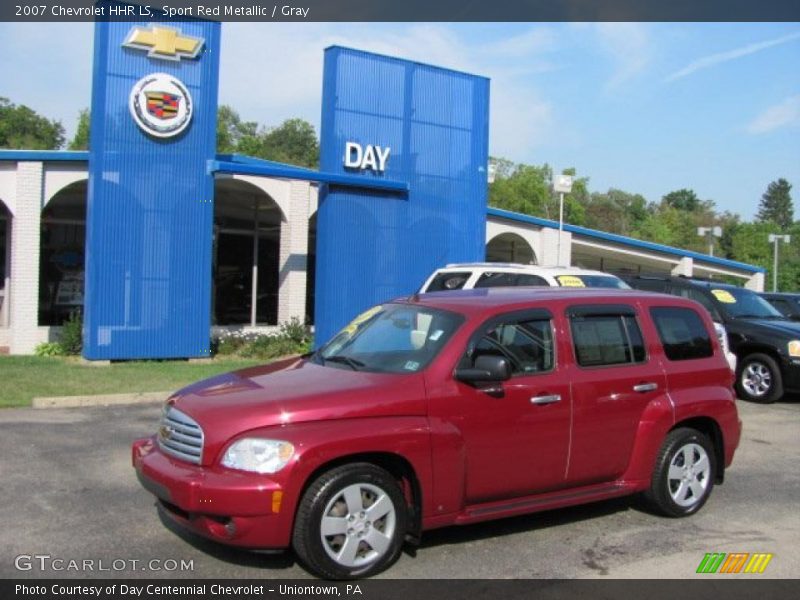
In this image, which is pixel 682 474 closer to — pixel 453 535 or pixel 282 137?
pixel 453 535

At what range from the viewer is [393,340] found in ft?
18.4

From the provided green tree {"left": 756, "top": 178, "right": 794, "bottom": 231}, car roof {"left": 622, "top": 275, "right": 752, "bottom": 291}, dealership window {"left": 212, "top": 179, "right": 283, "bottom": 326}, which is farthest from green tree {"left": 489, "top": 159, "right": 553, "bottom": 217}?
green tree {"left": 756, "top": 178, "right": 794, "bottom": 231}

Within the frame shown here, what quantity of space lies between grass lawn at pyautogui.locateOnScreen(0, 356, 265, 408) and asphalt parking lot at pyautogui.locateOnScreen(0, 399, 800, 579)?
3.43 m

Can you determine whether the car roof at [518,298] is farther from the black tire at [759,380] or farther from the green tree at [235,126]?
the green tree at [235,126]

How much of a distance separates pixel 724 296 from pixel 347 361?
9.64 meters

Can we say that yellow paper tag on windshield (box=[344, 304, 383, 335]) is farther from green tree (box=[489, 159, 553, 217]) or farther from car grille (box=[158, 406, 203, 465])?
green tree (box=[489, 159, 553, 217])

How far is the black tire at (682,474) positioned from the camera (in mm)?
5984

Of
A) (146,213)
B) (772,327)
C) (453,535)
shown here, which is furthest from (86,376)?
(772,327)

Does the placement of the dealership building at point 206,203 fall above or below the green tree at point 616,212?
below

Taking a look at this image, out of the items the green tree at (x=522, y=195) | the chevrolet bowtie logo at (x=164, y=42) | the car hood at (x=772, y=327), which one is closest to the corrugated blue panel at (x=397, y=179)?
the chevrolet bowtie logo at (x=164, y=42)

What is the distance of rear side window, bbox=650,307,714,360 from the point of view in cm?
624

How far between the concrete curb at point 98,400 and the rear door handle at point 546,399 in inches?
273

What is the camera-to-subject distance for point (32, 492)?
636 cm

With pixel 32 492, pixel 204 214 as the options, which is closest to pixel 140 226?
pixel 204 214
